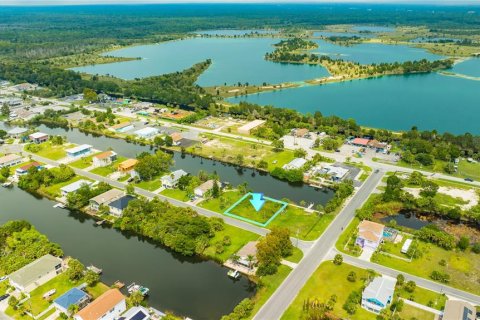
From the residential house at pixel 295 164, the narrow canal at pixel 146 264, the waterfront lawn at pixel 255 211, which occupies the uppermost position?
the residential house at pixel 295 164

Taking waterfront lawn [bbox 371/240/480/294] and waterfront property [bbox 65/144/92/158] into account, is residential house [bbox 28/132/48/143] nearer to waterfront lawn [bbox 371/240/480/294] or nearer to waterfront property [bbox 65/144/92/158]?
waterfront property [bbox 65/144/92/158]

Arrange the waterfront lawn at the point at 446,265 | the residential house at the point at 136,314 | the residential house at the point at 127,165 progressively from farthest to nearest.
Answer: the residential house at the point at 127,165 < the waterfront lawn at the point at 446,265 < the residential house at the point at 136,314

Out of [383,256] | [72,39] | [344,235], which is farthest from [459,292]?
[72,39]

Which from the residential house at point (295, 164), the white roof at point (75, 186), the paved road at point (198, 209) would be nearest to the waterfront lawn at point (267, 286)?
the paved road at point (198, 209)

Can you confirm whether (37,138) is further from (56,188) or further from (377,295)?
(377,295)

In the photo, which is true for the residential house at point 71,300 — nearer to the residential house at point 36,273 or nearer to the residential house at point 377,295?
the residential house at point 36,273
